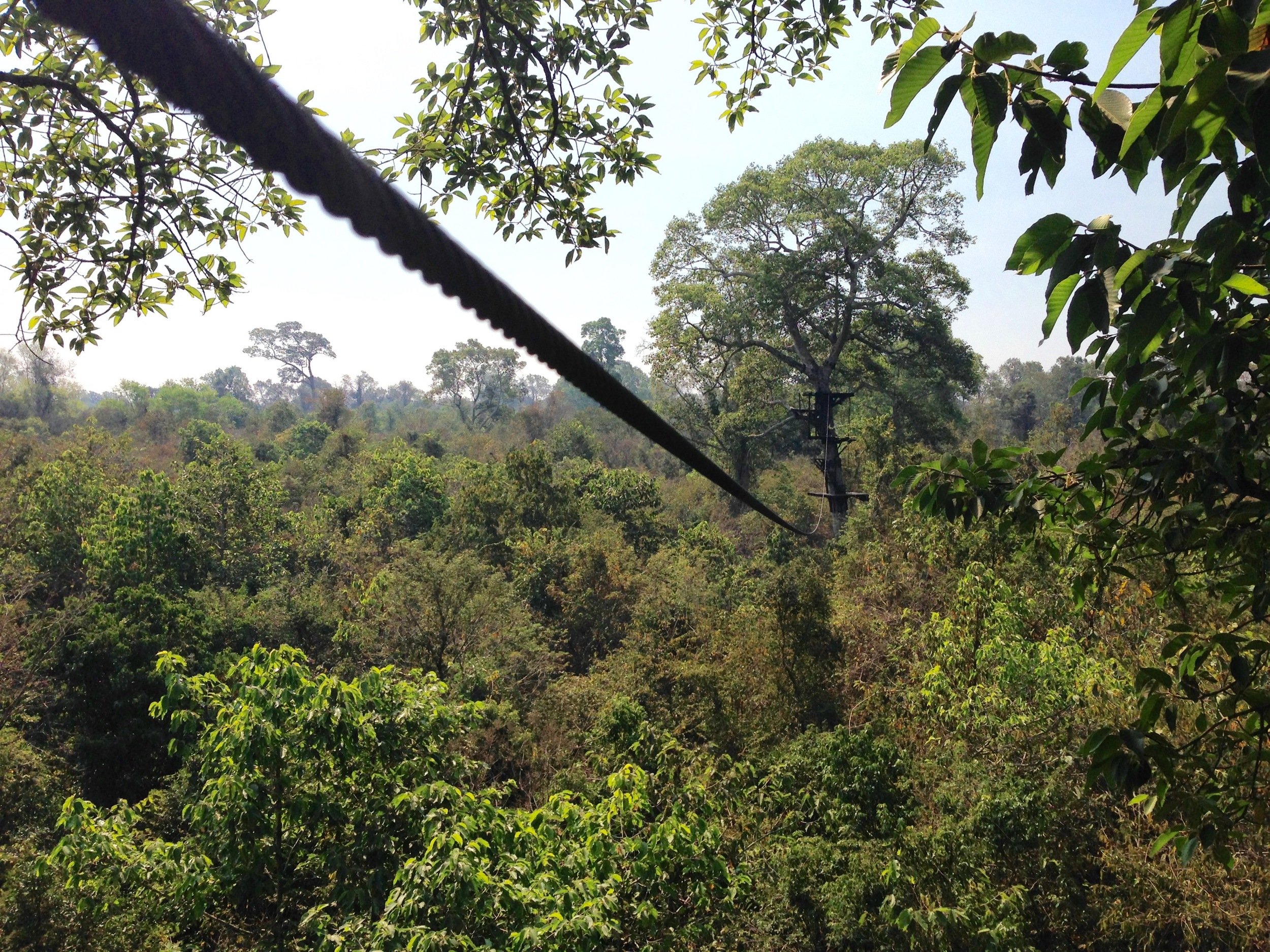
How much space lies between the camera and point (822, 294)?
53.3ft

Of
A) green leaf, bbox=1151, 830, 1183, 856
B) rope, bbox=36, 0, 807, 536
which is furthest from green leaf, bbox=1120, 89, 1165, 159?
green leaf, bbox=1151, 830, 1183, 856

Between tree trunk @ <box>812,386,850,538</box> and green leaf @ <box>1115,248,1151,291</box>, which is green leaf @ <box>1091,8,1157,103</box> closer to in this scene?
green leaf @ <box>1115,248,1151,291</box>

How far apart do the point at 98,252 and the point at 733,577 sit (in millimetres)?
11210

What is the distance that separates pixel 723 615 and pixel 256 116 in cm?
1088

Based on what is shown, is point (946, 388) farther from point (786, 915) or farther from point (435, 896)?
point (435, 896)

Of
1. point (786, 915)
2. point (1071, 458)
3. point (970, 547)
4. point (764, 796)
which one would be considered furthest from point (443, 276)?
point (1071, 458)

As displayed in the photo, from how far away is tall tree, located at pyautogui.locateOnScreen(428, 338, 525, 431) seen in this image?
43.2 metres

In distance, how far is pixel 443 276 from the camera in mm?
526

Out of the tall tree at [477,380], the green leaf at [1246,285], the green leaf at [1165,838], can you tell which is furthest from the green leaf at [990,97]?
the tall tree at [477,380]

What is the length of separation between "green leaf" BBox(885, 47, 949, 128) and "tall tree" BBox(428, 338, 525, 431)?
137 feet

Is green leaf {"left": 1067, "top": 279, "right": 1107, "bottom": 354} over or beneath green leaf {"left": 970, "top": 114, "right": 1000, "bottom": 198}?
beneath

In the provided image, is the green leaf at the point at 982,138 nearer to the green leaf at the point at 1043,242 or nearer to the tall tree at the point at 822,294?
the green leaf at the point at 1043,242

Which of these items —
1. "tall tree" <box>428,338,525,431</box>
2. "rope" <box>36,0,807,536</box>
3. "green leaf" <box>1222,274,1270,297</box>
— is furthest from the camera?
"tall tree" <box>428,338,525,431</box>

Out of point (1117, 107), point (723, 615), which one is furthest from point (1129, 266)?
point (723, 615)
